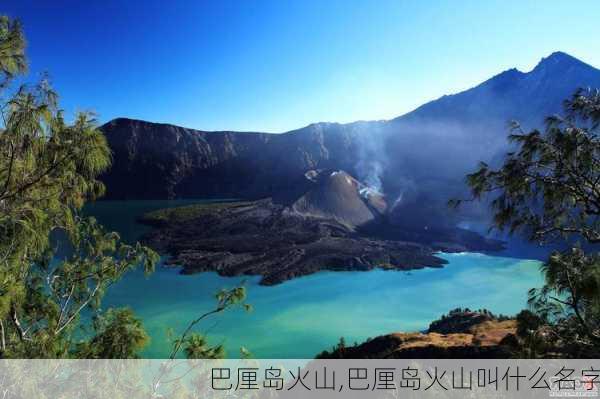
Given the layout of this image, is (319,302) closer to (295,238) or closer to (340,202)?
(295,238)

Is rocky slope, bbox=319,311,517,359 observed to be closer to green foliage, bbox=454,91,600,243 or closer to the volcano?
green foliage, bbox=454,91,600,243

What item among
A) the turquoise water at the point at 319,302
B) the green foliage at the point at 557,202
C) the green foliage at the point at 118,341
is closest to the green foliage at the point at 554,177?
the green foliage at the point at 557,202

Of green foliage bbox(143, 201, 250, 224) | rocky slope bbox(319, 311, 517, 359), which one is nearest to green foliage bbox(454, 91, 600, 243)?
rocky slope bbox(319, 311, 517, 359)

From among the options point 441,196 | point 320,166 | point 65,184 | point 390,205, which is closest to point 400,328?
point 65,184

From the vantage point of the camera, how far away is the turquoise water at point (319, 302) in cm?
2964

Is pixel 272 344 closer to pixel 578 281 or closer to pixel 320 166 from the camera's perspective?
pixel 578 281

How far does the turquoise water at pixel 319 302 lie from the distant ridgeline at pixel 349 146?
67.8m

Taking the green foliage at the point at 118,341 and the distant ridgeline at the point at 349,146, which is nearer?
the green foliage at the point at 118,341

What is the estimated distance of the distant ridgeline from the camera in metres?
123

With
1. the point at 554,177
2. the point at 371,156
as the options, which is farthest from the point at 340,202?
the point at 554,177

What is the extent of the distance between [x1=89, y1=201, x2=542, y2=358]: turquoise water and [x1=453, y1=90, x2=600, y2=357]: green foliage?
22084 mm

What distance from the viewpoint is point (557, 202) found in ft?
18.1

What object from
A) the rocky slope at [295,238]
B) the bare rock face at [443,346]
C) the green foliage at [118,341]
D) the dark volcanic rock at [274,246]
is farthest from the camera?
the rocky slope at [295,238]

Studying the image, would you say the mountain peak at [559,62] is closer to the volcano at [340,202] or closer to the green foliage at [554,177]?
the volcano at [340,202]
